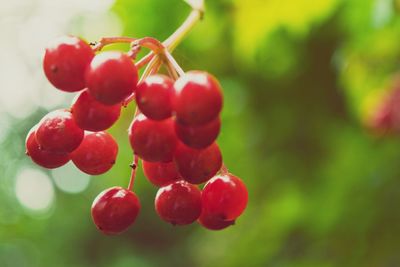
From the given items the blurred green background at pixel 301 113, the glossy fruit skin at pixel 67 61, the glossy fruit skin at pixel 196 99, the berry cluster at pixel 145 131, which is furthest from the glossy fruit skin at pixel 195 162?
the blurred green background at pixel 301 113

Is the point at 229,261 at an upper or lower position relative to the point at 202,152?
upper

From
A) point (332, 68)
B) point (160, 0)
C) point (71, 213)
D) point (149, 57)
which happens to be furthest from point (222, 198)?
point (71, 213)

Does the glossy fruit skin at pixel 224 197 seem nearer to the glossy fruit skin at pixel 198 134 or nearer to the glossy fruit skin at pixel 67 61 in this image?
the glossy fruit skin at pixel 198 134

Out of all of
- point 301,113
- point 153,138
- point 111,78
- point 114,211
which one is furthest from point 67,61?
point 301,113

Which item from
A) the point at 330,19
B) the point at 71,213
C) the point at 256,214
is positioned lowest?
the point at 256,214

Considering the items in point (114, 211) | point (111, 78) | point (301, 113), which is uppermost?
point (301, 113)

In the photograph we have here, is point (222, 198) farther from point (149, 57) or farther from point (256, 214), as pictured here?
point (256, 214)

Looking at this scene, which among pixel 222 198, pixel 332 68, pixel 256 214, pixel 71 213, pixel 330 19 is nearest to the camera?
pixel 222 198

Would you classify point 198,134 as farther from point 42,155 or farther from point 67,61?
point 42,155
